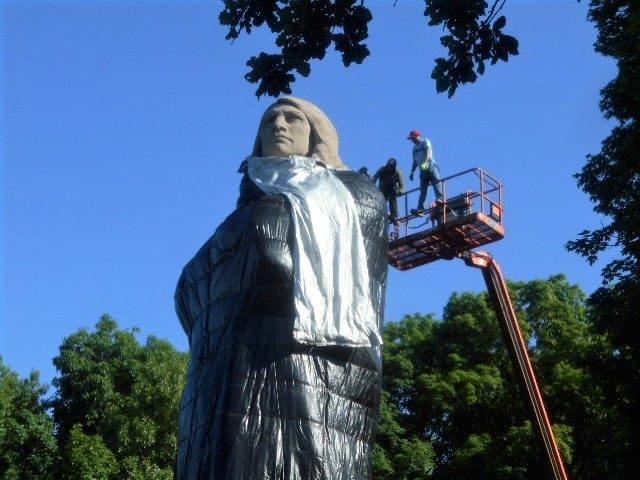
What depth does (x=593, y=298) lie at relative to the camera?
19312mm

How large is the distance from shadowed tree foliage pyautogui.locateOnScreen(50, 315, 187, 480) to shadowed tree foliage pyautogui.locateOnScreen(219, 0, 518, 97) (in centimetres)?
2217

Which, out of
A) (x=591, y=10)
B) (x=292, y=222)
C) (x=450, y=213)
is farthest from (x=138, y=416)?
(x=292, y=222)

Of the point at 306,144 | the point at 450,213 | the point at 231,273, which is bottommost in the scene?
the point at 231,273

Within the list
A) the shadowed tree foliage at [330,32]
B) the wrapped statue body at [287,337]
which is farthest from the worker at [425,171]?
the shadowed tree foliage at [330,32]

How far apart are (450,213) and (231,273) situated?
664 cm

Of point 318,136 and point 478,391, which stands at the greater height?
point 478,391

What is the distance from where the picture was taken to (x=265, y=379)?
40.5 feet

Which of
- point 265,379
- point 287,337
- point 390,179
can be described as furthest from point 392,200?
point 265,379

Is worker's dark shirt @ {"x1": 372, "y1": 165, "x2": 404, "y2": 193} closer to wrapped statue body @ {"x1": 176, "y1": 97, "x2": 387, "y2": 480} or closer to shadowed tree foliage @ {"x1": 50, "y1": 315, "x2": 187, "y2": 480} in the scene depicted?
wrapped statue body @ {"x1": 176, "y1": 97, "x2": 387, "y2": 480}

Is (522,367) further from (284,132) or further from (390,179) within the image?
(284,132)

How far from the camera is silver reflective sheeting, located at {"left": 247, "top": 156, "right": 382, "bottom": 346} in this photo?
498 inches

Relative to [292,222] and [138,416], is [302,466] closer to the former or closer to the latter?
[292,222]

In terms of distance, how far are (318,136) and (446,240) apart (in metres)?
4.60

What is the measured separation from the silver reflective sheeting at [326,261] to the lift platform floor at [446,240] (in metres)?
4.81
